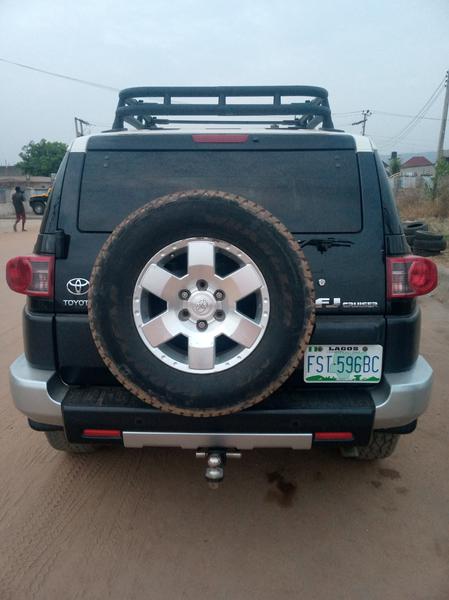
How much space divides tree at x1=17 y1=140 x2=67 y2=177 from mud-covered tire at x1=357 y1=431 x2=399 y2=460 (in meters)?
57.5

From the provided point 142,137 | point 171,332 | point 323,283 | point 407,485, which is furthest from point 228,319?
point 407,485

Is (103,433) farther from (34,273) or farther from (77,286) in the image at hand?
(34,273)

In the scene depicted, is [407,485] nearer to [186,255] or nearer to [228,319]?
[228,319]

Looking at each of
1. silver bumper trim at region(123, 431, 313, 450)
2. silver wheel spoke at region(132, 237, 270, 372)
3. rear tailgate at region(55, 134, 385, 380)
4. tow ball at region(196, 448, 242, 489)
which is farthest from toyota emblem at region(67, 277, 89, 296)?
tow ball at region(196, 448, 242, 489)

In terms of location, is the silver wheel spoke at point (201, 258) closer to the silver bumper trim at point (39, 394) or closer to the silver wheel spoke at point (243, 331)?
the silver wheel spoke at point (243, 331)

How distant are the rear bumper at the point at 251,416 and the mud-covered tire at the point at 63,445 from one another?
67 cm

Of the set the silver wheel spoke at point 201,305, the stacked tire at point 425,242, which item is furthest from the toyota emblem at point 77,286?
the stacked tire at point 425,242

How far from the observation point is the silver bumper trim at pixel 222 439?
86.1 inches

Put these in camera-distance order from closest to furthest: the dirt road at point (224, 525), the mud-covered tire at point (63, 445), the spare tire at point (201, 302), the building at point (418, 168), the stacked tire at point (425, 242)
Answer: the spare tire at point (201, 302) → the dirt road at point (224, 525) → the mud-covered tire at point (63, 445) → the stacked tire at point (425, 242) → the building at point (418, 168)

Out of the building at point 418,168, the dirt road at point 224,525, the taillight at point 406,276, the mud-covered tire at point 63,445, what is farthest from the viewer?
the building at point 418,168

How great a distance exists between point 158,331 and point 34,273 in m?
0.73

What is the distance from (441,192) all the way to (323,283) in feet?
65.1

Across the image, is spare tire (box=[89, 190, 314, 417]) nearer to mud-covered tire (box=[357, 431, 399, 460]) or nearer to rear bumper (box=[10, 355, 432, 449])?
rear bumper (box=[10, 355, 432, 449])

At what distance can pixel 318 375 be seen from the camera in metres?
2.28
